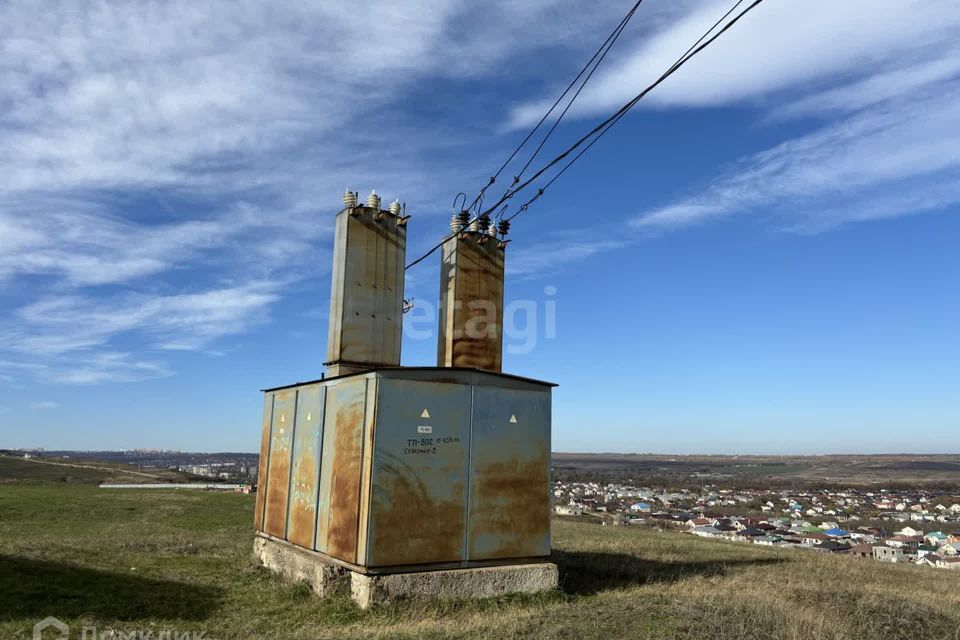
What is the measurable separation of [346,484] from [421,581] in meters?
1.75

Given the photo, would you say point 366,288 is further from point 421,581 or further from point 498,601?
point 498,601

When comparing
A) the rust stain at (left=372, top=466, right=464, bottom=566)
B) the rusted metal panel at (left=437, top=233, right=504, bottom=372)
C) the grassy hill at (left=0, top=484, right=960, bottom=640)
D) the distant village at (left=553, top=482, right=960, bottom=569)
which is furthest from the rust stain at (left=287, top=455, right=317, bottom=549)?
the distant village at (left=553, top=482, right=960, bottom=569)

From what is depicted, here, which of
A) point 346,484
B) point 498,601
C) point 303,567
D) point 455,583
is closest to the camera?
point 455,583

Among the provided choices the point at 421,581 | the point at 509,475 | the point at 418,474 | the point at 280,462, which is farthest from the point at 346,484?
the point at 280,462

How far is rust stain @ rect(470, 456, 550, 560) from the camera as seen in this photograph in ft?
31.6

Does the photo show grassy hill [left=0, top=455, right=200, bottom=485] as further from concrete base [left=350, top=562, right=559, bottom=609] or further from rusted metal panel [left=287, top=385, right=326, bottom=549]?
concrete base [left=350, top=562, right=559, bottom=609]

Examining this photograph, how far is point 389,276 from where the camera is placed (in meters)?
12.1

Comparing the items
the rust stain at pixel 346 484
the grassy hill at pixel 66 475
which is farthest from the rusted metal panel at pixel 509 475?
the grassy hill at pixel 66 475

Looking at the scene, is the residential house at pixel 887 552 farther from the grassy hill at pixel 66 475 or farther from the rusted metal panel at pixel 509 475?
the grassy hill at pixel 66 475

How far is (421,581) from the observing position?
8977 millimetres

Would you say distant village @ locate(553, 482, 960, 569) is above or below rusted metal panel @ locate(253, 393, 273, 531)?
below

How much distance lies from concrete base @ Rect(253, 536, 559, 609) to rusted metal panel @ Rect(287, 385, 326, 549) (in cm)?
46

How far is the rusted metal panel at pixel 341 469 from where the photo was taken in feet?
30.2

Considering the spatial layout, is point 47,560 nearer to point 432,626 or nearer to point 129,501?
point 432,626
